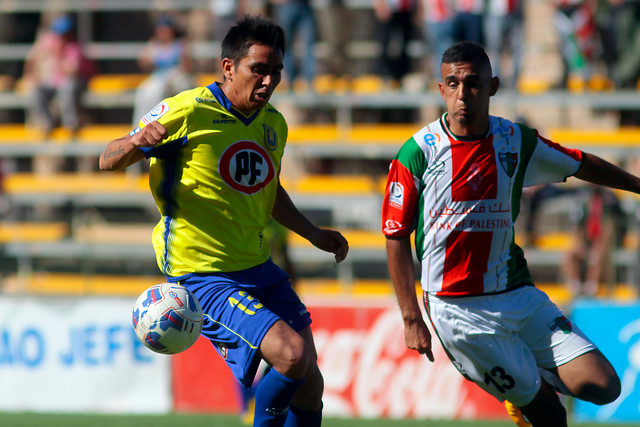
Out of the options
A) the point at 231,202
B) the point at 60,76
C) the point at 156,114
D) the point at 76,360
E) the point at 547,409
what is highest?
the point at 60,76

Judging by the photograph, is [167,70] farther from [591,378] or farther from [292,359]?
[591,378]

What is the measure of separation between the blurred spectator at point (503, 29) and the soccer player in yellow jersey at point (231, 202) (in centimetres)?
701

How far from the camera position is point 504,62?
39.1 feet

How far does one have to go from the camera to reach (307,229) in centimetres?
507

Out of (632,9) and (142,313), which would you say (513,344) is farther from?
(632,9)

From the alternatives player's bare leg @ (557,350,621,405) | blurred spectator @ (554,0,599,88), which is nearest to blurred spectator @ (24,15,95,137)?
blurred spectator @ (554,0,599,88)

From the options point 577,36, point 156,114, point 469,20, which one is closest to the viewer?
point 156,114

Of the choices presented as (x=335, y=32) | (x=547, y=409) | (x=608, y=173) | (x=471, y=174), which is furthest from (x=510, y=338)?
(x=335, y=32)

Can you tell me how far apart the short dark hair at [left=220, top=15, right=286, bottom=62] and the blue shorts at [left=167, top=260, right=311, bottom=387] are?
114cm

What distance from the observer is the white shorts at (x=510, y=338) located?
4.50 m

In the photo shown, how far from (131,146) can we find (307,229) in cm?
120

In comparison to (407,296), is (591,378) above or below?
below

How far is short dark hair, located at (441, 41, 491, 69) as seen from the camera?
14.7 feet

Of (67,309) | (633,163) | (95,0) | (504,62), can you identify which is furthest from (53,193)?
(633,163)
